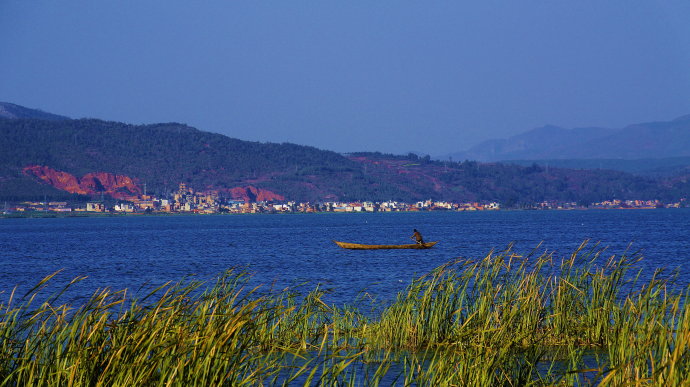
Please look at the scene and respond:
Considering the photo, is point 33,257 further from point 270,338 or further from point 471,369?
point 471,369

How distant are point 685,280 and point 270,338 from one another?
1028 inches

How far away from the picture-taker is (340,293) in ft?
116

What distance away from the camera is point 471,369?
9969mm

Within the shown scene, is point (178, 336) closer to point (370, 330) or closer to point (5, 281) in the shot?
point (370, 330)

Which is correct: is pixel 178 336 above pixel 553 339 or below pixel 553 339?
above

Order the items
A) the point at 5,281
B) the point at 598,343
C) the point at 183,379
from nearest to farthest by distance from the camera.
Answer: the point at 183,379 < the point at 598,343 < the point at 5,281

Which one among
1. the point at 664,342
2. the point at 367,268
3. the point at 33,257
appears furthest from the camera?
the point at 33,257

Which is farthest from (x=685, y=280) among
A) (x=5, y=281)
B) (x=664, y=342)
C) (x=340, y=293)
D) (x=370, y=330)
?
(x=5, y=281)

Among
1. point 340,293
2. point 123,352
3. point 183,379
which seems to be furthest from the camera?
point 340,293

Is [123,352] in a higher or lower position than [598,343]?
higher

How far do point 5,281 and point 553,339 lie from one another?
39.8 metres

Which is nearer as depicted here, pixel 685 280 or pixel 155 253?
pixel 685 280

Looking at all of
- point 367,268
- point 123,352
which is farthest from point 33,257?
point 123,352

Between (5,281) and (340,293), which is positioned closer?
(340,293)
